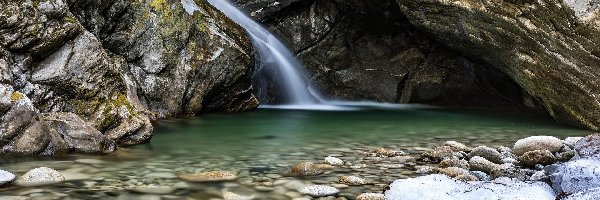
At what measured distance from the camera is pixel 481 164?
20.1ft

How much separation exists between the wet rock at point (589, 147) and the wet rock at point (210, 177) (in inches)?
158

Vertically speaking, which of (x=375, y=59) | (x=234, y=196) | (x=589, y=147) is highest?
(x=375, y=59)

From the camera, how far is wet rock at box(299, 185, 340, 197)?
16.5ft

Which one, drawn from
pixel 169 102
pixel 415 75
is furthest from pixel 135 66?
pixel 415 75

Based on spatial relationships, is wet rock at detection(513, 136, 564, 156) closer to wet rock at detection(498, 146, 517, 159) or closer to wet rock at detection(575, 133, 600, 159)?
wet rock at detection(498, 146, 517, 159)

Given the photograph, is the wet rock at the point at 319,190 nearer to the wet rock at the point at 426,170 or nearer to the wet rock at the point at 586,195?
the wet rock at the point at 426,170

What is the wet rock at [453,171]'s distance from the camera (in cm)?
564

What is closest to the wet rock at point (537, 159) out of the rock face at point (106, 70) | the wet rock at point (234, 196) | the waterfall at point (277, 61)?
the wet rock at point (234, 196)

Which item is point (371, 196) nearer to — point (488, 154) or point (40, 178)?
point (488, 154)

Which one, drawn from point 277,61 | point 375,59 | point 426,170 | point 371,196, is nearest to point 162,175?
point 371,196

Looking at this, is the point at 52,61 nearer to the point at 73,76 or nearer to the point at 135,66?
the point at 73,76

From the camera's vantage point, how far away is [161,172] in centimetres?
598

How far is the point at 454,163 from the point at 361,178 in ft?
4.66

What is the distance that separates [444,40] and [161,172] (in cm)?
1219
